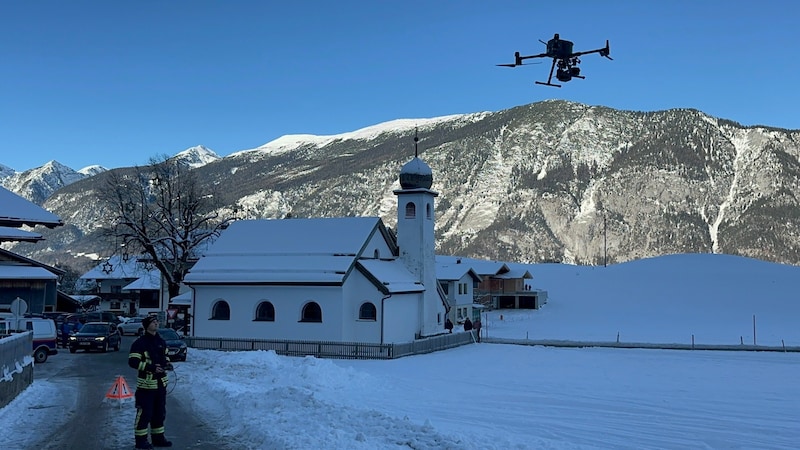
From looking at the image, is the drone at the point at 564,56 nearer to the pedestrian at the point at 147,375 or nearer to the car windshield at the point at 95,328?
the pedestrian at the point at 147,375

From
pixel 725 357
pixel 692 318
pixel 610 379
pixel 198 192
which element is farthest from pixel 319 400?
pixel 692 318

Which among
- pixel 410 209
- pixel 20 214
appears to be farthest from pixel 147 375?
pixel 20 214

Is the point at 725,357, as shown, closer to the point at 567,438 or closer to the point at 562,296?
the point at 567,438

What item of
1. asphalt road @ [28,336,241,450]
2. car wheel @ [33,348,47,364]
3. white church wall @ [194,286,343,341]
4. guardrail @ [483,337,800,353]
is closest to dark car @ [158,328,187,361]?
asphalt road @ [28,336,241,450]

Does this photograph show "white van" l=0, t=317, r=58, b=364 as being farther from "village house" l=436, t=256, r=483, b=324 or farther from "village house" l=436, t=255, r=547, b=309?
"village house" l=436, t=255, r=547, b=309

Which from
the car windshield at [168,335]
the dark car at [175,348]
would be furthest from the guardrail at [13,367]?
the car windshield at [168,335]

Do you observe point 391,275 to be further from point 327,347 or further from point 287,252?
point 327,347
